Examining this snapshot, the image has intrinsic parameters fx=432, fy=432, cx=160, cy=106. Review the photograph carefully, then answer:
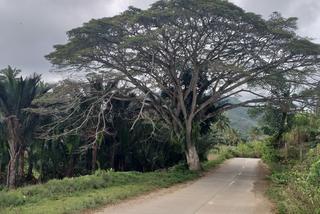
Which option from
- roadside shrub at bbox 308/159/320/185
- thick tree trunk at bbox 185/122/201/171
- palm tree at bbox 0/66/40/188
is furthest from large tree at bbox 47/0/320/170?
roadside shrub at bbox 308/159/320/185

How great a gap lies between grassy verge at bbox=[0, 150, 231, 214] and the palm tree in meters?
6.67

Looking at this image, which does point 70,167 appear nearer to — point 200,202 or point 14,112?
point 14,112

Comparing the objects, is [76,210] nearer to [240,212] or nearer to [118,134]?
[240,212]

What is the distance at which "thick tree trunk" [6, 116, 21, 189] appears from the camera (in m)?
22.4

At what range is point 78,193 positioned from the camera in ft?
47.2

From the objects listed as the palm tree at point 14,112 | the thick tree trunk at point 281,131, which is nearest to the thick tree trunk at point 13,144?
the palm tree at point 14,112

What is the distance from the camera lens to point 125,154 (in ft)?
90.5

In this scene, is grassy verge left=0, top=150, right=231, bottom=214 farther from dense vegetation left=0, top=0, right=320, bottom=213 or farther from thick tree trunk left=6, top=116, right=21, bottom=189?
thick tree trunk left=6, top=116, right=21, bottom=189

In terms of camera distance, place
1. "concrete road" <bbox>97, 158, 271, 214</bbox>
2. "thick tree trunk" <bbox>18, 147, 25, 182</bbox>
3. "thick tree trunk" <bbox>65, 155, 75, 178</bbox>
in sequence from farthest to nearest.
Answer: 1. "thick tree trunk" <bbox>65, 155, 75, 178</bbox>
2. "thick tree trunk" <bbox>18, 147, 25, 182</bbox>
3. "concrete road" <bbox>97, 158, 271, 214</bbox>

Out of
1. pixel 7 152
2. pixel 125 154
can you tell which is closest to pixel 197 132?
pixel 125 154

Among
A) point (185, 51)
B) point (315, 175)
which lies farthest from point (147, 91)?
point (315, 175)

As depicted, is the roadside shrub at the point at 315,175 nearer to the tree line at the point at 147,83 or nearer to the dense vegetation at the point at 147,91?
the dense vegetation at the point at 147,91

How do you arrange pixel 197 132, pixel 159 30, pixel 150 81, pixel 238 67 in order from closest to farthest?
pixel 159 30, pixel 238 67, pixel 150 81, pixel 197 132

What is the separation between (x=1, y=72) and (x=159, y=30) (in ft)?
30.5
